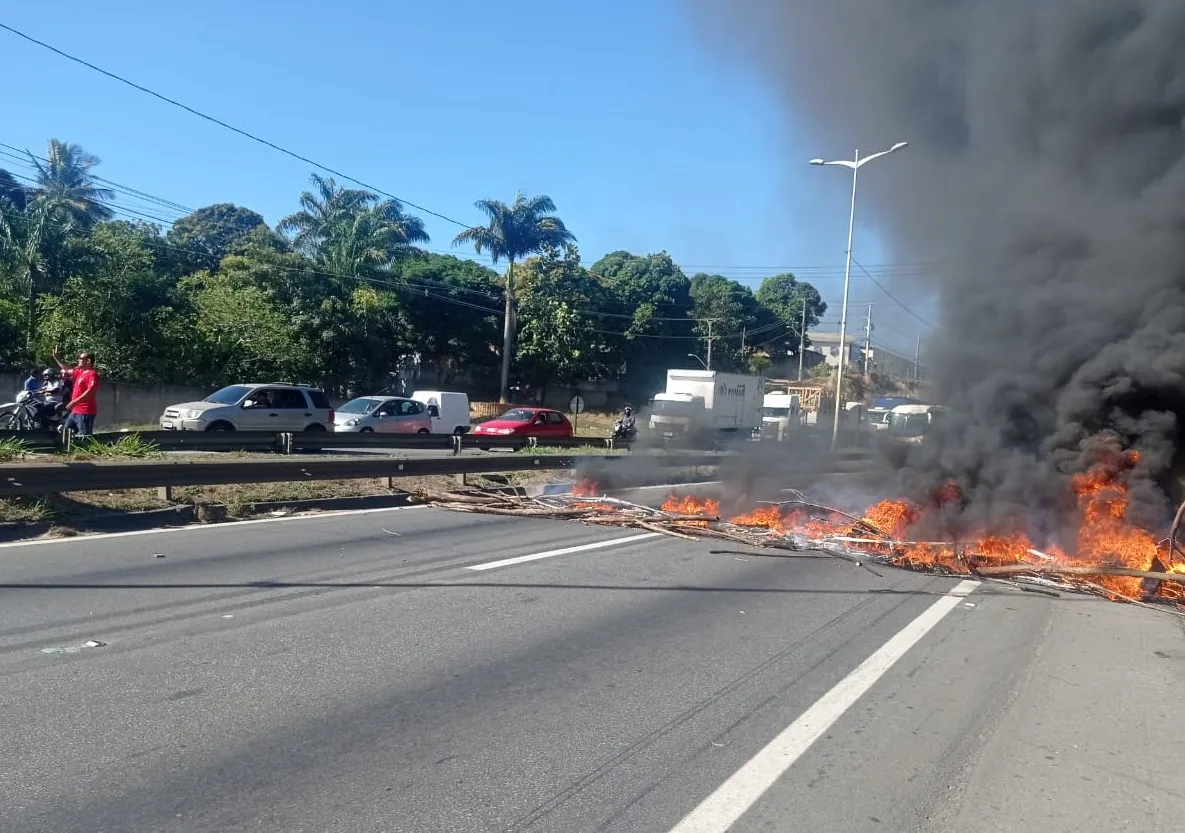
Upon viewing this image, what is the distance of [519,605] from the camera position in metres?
8.07

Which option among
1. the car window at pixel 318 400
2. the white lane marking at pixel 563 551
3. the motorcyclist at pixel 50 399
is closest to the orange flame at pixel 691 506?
the white lane marking at pixel 563 551

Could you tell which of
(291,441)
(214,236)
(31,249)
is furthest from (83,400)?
(214,236)

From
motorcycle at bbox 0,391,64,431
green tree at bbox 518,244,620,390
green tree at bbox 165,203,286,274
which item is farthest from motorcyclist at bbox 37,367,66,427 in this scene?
green tree at bbox 518,244,620,390

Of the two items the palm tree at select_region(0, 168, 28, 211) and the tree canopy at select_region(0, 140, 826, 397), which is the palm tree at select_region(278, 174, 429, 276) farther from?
the palm tree at select_region(0, 168, 28, 211)

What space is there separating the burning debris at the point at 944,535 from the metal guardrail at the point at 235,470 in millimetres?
1239

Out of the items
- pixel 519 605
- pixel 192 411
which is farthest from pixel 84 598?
pixel 192 411

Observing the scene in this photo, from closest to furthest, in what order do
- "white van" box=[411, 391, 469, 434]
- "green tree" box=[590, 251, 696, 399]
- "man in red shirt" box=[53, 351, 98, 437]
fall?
"man in red shirt" box=[53, 351, 98, 437]
"white van" box=[411, 391, 469, 434]
"green tree" box=[590, 251, 696, 399]

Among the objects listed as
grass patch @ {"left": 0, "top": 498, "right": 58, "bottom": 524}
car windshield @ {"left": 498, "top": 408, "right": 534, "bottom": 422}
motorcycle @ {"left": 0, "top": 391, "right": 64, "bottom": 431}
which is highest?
car windshield @ {"left": 498, "top": 408, "right": 534, "bottom": 422}

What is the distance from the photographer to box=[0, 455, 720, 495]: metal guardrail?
10312 millimetres

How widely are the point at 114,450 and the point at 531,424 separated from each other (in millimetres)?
14675

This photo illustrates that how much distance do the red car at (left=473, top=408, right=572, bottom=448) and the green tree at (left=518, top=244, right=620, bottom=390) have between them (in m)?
21.5

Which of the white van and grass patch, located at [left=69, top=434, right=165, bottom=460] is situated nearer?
grass patch, located at [left=69, top=434, right=165, bottom=460]

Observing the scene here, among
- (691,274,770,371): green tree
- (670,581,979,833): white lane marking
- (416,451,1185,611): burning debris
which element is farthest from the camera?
(691,274,770,371): green tree

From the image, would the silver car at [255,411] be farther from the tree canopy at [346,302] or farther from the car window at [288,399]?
the tree canopy at [346,302]
